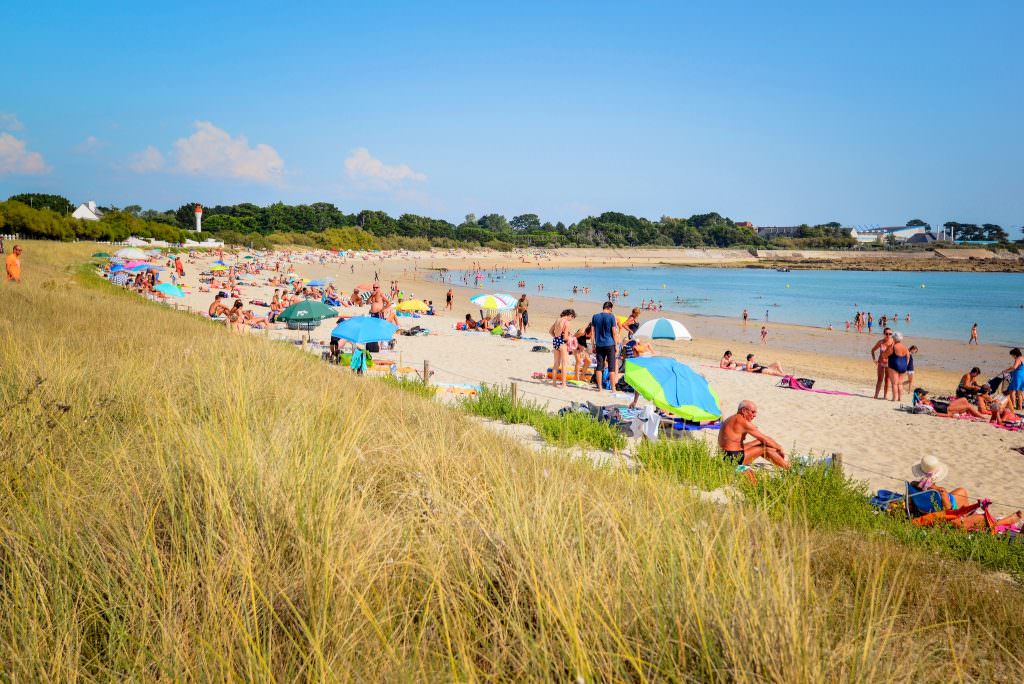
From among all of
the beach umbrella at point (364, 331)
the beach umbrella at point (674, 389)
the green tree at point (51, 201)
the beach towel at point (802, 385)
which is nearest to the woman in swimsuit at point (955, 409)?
the beach towel at point (802, 385)

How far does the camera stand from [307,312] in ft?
47.5

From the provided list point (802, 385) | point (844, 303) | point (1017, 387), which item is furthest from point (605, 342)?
point (844, 303)

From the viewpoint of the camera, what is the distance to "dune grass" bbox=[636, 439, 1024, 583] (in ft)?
15.0

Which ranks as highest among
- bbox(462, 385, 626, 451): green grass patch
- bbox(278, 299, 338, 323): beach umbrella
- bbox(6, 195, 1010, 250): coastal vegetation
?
bbox(6, 195, 1010, 250): coastal vegetation

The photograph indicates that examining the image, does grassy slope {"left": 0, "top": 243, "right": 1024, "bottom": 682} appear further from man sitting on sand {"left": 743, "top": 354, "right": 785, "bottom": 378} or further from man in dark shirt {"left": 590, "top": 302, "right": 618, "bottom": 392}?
man sitting on sand {"left": 743, "top": 354, "right": 785, "bottom": 378}

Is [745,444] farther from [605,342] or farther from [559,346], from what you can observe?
[559,346]

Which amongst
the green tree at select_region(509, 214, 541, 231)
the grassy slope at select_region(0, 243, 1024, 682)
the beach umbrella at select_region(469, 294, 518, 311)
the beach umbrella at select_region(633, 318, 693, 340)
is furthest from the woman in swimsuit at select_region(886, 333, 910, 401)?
the green tree at select_region(509, 214, 541, 231)

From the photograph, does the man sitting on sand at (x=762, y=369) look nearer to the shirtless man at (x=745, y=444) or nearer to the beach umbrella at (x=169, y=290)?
the shirtless man at (x=745, y=444)

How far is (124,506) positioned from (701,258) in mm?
134734

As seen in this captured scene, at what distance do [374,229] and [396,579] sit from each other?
111 m

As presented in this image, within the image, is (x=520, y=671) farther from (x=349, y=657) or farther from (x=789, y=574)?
(x=789, y=574)

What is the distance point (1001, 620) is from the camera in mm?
3201

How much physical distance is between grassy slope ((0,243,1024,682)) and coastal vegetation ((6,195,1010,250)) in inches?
2123

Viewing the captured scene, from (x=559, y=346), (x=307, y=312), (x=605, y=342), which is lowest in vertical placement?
(x=559, y=346)
